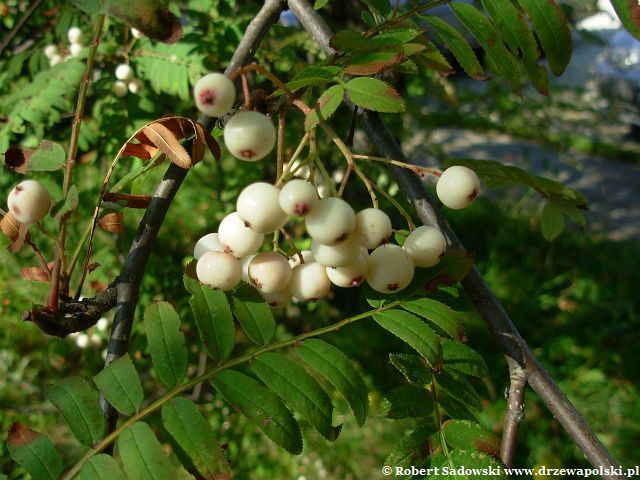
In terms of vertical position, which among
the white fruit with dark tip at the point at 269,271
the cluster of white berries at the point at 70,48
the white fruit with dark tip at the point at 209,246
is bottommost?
the white fruit with dark tip at the point at 269,271

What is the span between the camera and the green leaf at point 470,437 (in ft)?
2.22

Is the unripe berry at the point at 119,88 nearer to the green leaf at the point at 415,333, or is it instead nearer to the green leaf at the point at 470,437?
the green leaf at the point at 415,333

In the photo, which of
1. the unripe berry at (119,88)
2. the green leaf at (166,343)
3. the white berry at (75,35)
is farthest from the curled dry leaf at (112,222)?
the white berry at (75,35)

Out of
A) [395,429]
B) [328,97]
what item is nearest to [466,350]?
[328,97]

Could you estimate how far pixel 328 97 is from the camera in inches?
25.1

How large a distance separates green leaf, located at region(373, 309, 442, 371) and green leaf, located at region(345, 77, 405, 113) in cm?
25

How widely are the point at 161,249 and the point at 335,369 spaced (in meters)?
1.45

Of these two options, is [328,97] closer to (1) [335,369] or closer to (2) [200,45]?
(1) [335,369]

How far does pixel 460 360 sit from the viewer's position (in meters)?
0.76

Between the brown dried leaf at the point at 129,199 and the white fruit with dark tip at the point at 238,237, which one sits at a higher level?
the brown dried leaf at the point at 129,199

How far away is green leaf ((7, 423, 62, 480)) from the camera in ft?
1.95

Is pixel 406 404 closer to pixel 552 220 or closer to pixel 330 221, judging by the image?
pixel 330 221

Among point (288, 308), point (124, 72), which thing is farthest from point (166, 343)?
point (288, 308)

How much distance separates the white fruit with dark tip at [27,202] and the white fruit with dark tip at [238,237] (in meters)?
0.22
